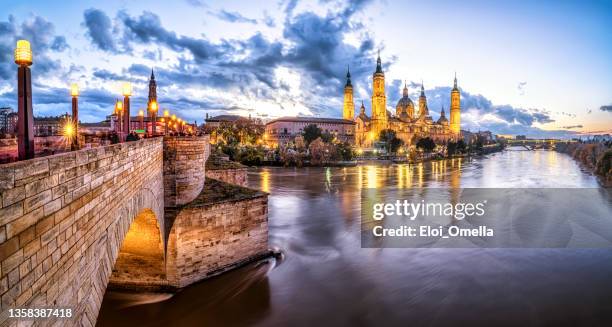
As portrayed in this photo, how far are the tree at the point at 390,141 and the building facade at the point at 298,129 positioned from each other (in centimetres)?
1193

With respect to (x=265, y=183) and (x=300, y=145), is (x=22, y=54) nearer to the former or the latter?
(x=265, y=183)

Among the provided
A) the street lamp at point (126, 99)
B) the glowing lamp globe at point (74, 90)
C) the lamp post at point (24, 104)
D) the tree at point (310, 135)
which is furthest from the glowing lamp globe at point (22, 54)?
the tree at point (310, 135)

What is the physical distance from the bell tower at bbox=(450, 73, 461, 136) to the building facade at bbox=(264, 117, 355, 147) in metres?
66.6

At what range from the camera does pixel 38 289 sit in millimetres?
3482

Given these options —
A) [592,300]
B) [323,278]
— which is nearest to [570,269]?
[592,300]

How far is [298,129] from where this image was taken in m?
122

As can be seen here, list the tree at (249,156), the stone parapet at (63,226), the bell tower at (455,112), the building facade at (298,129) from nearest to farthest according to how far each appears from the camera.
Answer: the stone parapet at (63,226) < the tree at (249,156) < the building facade at (298,129) < the bell tower at (455,112)

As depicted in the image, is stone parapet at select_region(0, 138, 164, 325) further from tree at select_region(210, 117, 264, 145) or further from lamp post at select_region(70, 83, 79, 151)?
tree at select_region(210, 117, 264, 145)

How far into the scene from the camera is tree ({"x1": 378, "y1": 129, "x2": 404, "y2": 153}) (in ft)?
336

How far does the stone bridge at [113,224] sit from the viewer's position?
324cm

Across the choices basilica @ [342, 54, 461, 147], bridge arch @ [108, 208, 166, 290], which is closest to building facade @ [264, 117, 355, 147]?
basilica @ [342, 54, 461, 147]

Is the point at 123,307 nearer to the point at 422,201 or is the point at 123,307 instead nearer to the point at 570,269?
the point at 570,269

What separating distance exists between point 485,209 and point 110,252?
99.8ft
